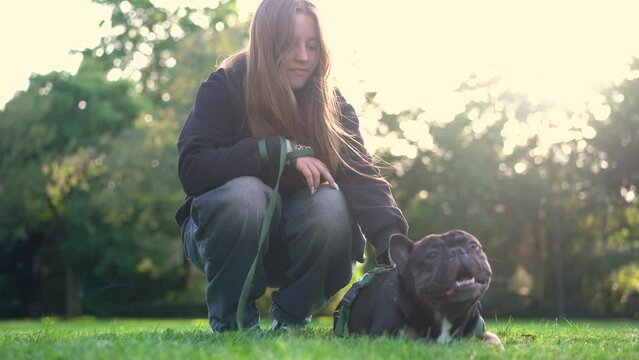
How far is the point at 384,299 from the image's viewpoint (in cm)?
383

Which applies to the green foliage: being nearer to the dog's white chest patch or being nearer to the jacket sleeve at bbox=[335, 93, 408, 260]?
the jacket sleeve at bbox=[335, 93, 408, 260]

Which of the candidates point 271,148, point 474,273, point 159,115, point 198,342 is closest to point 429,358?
point 474,273

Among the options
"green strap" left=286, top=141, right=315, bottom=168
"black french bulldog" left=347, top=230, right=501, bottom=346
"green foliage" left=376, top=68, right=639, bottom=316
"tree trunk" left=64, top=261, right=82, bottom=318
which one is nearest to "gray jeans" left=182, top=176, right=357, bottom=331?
"green strap" left=286, top=141, right=315, bottom=168

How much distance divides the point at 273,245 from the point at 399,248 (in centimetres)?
111

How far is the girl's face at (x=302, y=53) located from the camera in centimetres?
439

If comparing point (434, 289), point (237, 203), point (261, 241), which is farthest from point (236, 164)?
point (434, 289)

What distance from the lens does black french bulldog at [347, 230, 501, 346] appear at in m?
3.51

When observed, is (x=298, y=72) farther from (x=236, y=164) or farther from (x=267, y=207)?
(x=267, y=207)

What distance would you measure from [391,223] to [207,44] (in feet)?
75.4

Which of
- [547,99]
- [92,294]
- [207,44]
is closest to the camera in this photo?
[207,44]

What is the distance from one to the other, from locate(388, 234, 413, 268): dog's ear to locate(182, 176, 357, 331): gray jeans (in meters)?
0.65

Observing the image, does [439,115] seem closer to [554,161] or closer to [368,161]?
[554,161]

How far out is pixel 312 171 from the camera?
429 centimetres

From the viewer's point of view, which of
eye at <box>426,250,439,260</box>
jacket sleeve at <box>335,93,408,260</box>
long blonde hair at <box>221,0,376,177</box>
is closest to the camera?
eye at <box>426,250,439,260</box>
